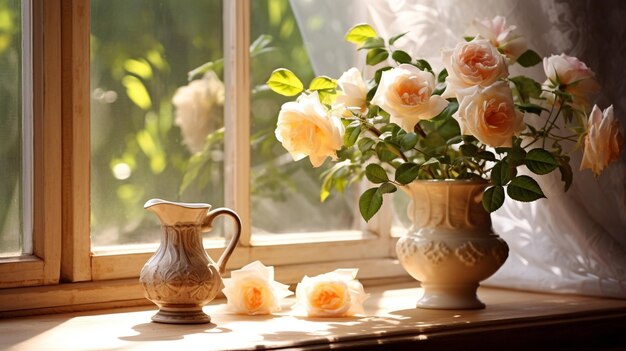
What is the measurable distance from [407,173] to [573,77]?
34cm

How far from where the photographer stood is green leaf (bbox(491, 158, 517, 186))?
5.21 ft

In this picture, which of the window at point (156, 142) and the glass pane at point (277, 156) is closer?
the window at point (156, 142)

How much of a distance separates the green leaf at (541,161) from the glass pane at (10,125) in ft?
2.76

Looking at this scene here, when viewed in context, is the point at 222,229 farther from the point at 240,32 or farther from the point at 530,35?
the point at 530,35

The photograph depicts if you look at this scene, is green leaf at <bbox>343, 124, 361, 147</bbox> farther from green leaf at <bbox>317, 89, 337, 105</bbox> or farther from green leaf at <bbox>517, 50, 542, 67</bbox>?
green leaf at <bbox>517, 50, 542, 67</bbox>

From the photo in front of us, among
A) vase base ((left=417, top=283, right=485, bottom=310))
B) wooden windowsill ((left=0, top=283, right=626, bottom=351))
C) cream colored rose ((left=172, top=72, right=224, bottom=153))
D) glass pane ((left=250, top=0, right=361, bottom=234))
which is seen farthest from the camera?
glass pane ((left=250, top=0, right=361, bottom=234))

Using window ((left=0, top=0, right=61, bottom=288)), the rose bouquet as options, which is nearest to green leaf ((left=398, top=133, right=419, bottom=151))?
the rose bouquet

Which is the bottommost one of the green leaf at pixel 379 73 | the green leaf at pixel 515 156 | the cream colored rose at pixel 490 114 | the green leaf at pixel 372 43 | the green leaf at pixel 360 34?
the green leaf at pixel 515 156

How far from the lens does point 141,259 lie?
1.81 m

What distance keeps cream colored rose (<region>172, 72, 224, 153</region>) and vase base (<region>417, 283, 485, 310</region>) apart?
20.5 inches

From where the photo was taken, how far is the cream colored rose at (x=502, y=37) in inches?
68.9

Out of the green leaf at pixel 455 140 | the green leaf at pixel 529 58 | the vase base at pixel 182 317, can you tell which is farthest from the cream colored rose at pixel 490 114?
the vase base at pixel 182 317

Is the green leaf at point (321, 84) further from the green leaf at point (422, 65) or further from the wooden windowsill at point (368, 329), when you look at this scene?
the wooden windowsill at point (368, 329)

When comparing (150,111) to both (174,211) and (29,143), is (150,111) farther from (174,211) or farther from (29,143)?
(174,211)
